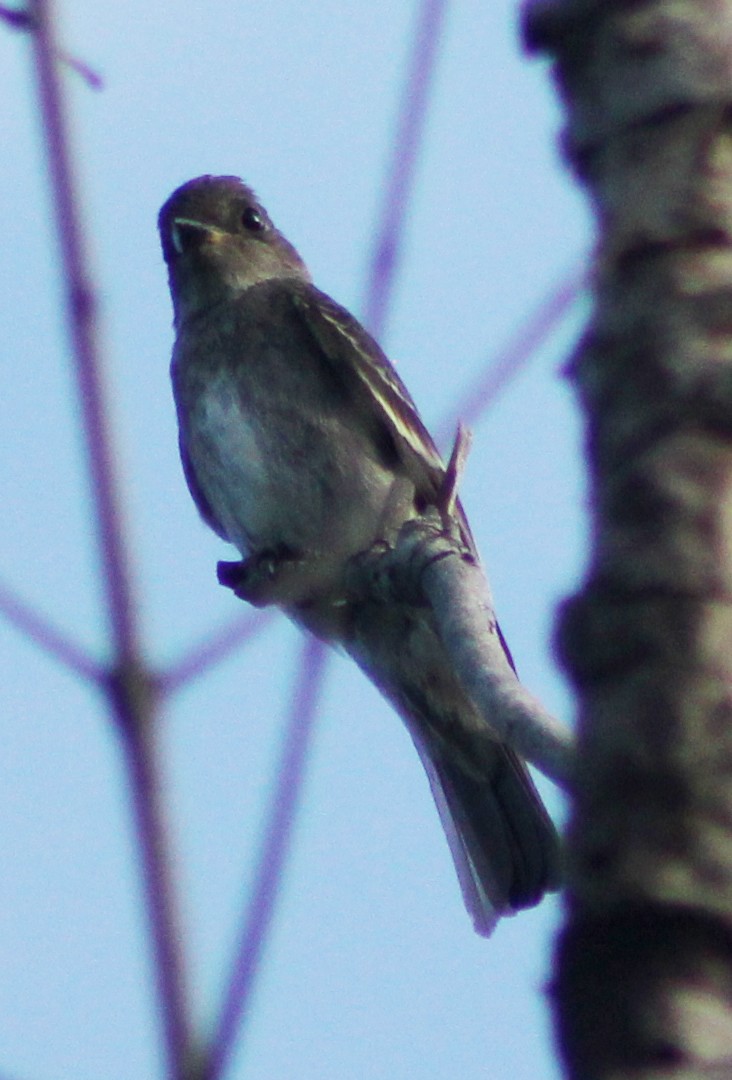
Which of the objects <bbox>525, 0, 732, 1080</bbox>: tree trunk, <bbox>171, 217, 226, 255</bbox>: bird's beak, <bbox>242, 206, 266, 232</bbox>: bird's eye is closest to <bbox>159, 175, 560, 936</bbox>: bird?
<bbox>171, 217, 226, 255</bbox>: bird's beak

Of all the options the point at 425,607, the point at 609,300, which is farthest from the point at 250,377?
the point at 609,300

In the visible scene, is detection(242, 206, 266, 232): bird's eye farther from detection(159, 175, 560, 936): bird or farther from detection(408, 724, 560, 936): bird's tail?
detection(408, 724, 560, 936): bird's tail

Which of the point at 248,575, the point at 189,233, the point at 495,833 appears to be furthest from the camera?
the point at 189,233

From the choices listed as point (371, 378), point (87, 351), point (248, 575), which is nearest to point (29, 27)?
point (87, 351)

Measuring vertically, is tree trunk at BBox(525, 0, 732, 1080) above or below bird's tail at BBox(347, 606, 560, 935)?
above

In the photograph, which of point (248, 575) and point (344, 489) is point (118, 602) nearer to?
point (248, 575)

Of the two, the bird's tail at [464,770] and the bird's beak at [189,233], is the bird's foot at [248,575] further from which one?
the bird's beak at [189,233]
